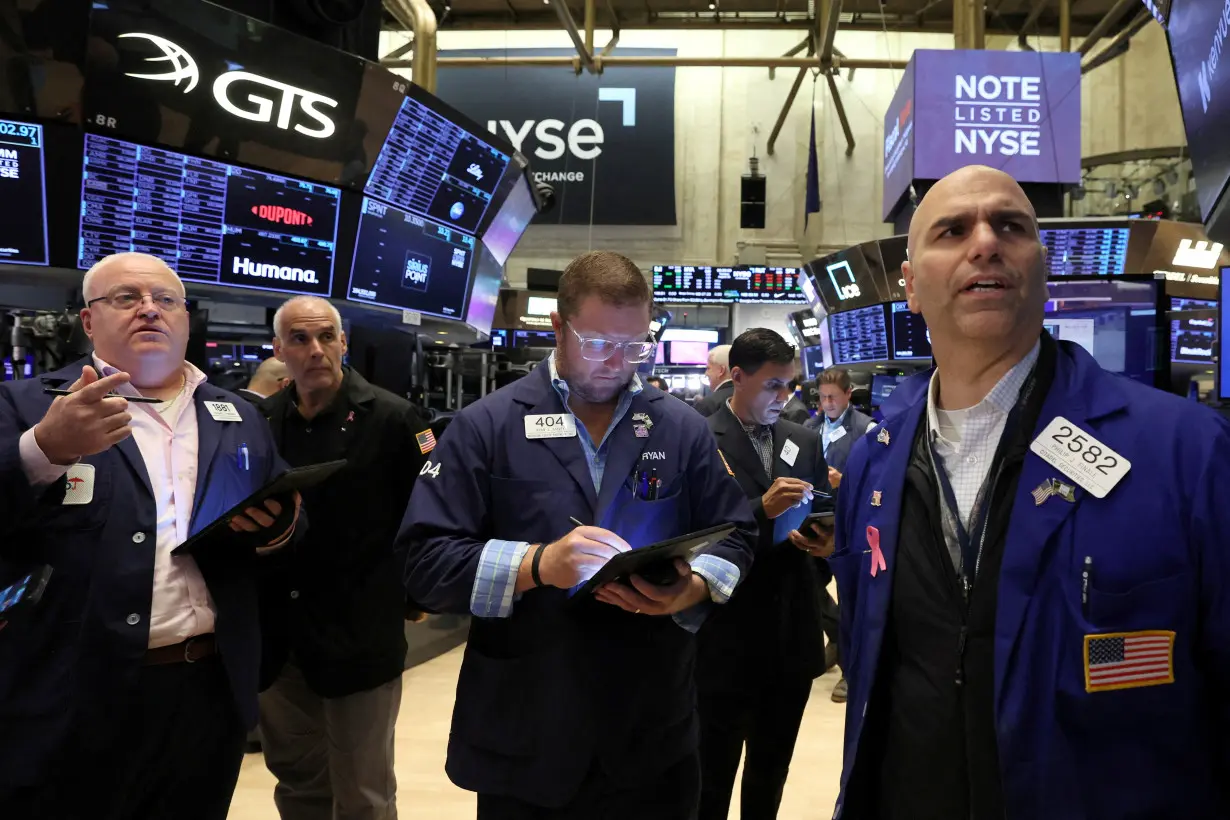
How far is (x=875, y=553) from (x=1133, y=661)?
1.45ft

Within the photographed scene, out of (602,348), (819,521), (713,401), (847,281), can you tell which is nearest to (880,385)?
(847,281)

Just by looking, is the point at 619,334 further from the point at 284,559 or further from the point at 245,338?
the point at 245,338

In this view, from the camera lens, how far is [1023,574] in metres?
1.33

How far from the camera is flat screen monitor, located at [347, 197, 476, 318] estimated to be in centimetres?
547

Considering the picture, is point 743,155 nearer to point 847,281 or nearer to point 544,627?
point 847,281

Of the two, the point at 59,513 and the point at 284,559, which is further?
the point at 284,559

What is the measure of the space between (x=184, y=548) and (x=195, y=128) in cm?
312

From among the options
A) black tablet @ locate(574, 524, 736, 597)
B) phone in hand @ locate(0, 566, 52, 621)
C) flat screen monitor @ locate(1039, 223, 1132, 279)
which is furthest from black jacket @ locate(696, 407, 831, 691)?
flat screen monitor @ locate(1039, 223, 1132, 279)

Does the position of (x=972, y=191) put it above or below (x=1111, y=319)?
below

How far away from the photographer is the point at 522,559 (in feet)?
6.04

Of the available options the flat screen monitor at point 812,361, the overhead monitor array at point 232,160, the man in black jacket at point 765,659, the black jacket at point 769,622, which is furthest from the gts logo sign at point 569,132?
the black jacket at point 769,622

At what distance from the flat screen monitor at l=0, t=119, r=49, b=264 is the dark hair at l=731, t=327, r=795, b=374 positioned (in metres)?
3.23

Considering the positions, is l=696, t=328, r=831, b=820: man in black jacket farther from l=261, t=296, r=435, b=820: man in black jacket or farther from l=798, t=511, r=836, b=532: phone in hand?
l=261, t=296, r=435, b=820: man in black jacket

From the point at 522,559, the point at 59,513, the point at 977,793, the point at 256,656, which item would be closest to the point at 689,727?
the point at 522,559
